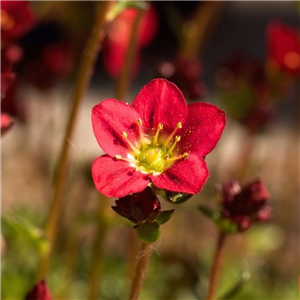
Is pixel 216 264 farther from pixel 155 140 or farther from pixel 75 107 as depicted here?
pixel 75 107

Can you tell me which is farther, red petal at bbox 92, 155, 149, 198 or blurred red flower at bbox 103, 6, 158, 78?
blurred red flower at bbox 103, 6, 158, 78

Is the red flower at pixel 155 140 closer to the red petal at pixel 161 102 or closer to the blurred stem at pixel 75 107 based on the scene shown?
the red petal at pixel 161 102

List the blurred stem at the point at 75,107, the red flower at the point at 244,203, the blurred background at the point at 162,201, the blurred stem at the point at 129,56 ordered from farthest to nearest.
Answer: the blurred background at the point at 162,201
the blurred stem at the point at 129,56
the blurred stem at the point at 75,107
the red flower at the point at 244,203

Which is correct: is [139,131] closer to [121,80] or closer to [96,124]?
[96,124]

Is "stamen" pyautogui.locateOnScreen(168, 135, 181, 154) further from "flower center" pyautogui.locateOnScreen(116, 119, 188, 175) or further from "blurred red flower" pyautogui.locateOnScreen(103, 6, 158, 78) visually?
"blurred red flower" pyautogui.locateOnScreen(103, 6, 158, 78)

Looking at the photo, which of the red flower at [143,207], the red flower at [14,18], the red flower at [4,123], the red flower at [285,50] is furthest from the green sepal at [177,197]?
the red flower at [285,50]

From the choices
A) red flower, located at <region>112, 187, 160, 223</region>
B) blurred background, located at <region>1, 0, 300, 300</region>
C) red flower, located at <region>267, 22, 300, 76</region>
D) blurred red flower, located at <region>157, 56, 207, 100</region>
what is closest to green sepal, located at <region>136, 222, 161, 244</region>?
red flower, located at <region>112, 187, 160, 223</region>

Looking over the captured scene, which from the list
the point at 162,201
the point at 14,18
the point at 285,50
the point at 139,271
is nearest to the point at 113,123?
the point at 139,271
